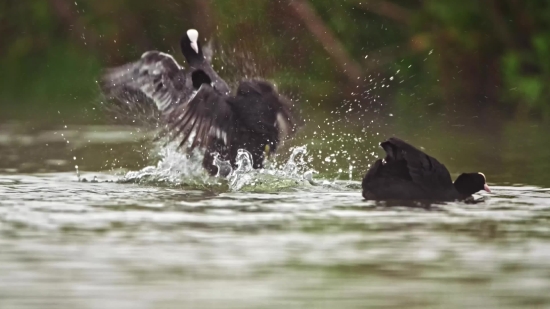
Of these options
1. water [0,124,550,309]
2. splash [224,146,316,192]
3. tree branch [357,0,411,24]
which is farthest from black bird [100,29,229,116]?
tree branch [357,0,411,24]

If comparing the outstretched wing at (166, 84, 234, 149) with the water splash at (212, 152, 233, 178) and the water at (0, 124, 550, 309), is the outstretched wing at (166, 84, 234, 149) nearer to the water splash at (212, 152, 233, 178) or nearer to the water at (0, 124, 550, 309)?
the water splash at (212, 152, 233, 178)

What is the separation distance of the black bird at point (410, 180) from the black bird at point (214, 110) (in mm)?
1510

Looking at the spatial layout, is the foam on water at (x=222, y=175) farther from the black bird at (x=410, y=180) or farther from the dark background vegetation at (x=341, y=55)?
the dark background vegetation at (x=341, y=55)

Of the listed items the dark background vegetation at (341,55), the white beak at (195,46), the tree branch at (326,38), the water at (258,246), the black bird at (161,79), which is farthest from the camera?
the tree branch at (326,38)

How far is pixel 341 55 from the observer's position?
14.6m

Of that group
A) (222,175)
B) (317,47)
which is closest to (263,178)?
(222,175)

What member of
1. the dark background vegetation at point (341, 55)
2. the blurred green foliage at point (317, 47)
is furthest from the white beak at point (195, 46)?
the blurred green foliage at point (317, 47)

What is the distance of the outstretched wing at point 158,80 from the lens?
8672 mm

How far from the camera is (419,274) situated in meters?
4.73

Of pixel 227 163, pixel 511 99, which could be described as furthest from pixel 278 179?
pixel 511 99

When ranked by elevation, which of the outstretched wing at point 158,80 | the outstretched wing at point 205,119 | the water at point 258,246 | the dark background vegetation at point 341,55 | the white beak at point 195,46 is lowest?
the water at point 258,246

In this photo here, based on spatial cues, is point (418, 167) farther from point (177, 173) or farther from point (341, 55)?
point (341, 55)

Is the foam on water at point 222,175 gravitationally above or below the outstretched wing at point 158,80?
below

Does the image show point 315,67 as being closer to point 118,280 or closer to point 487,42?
point 487,42
